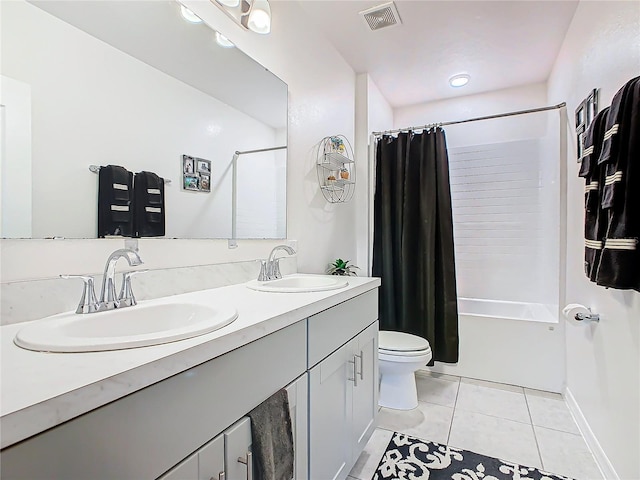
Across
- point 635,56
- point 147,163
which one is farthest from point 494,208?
point 147,163

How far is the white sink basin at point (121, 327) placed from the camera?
0.63m

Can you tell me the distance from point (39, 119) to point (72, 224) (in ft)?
0.92

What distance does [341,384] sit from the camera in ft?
4.40

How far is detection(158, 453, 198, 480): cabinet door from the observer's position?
0.62 m

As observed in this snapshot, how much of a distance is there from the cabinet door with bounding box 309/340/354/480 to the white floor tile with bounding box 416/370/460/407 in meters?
1.11

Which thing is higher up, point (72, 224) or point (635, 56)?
point (635, 56)

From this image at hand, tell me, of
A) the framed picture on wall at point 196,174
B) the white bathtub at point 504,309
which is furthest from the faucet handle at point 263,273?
the white bathtub at point 504,309

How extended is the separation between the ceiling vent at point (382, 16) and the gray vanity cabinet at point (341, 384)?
Answer: 1654 millimetres

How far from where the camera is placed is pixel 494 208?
10.4 ft

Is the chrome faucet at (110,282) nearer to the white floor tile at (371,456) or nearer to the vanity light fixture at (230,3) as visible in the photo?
the vanity light fixture at (230,3)

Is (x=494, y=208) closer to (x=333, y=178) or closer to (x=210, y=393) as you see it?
(x=333, y=178)

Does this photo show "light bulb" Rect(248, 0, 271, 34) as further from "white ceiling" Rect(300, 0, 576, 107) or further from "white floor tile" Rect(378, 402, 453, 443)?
"white floor tile" Rect(378, 402, 453, 443)

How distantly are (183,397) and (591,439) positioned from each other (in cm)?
209

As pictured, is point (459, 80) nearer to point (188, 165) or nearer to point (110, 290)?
point (188, 165)
